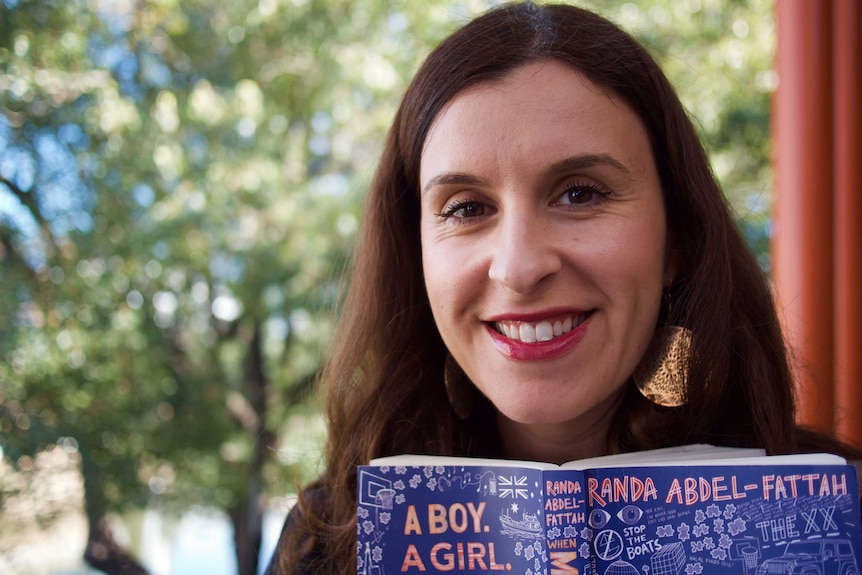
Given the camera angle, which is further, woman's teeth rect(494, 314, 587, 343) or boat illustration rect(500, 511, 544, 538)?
woman's teeth rect(494, 314, 587, 343)

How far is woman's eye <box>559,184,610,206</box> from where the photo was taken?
3.85ft

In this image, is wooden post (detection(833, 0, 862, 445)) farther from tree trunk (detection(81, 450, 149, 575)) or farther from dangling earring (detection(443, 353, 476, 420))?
tree trunk (detection(81, 450, 149, 575))

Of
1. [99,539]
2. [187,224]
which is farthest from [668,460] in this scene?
[187,224]

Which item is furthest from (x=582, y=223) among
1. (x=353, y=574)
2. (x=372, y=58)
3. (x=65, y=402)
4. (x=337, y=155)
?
(x=337, y=155)

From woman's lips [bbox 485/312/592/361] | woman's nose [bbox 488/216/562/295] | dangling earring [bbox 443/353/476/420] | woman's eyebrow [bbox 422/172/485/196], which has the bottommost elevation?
dangling earring [bbox 443/353/476/420]

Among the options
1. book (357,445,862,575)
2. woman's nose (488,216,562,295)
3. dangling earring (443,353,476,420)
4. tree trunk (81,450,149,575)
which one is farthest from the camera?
tree trunk (81,450,149,575)

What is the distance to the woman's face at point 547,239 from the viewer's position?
1133 millimetres

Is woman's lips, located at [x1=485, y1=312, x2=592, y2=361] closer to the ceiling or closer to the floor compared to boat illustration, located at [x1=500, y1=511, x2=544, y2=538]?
closer to the ceiling

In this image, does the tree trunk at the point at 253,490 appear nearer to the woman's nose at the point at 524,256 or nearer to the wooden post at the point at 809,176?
the wooden post at the point at 809,176

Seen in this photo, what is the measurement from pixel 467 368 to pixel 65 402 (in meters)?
2.30

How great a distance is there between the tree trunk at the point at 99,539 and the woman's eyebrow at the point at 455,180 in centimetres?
250

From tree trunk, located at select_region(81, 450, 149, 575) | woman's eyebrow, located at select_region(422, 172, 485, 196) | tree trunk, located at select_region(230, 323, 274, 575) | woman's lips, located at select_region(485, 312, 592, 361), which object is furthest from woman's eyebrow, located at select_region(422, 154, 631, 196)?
tree trunk, located at select_region(230, 323, 274, 575)

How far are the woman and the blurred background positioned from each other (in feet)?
3.49

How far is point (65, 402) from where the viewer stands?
9.61ft
